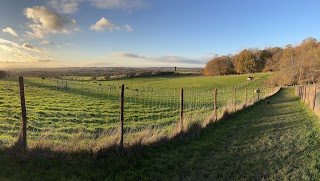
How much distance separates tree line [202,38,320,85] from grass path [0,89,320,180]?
193ft

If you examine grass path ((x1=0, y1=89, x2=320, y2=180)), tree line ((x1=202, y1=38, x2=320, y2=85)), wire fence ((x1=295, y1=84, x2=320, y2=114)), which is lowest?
grass path ((x1=0, y1=89, x2=320, y2=180))

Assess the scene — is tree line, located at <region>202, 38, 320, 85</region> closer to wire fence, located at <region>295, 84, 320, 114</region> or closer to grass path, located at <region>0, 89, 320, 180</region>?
wire fence, located at <region>295, 84, 320, 114</region>

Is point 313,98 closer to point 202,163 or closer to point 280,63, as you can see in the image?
point 202,163

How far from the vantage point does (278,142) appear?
32.3 feet

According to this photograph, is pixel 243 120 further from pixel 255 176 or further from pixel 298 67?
pixel 298 67

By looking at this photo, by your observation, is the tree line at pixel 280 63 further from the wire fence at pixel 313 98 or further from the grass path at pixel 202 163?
the grass path at pixel 202 163

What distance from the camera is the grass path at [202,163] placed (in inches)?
251

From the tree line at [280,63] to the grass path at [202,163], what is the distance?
193 feet

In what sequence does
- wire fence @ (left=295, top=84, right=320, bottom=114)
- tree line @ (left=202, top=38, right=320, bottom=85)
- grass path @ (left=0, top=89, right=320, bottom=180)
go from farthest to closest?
1. tree line @ (left=202, top=38, right=320, bottom=85)
2. wire fence @ (left=295, top=84, right=320, bottom=114)
3. grass path @ (left=0, top=89, right=320, bottom=180)

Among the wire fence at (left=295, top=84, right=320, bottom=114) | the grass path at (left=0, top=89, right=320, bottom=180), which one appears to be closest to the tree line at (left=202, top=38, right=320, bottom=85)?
the wire fence at (left=295, top=84, right=320, bottom=114)

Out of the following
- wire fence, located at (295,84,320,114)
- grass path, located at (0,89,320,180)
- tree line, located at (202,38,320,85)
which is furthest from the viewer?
tree line, located at (202,38,320,85)

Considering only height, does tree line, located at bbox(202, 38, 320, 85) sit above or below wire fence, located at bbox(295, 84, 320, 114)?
above

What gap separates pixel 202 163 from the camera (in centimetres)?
766

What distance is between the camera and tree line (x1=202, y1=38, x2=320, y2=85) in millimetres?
63062
